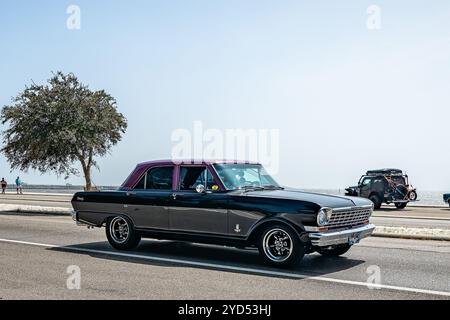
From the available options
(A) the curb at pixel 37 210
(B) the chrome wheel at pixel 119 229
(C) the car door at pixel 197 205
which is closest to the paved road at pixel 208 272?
(B) the chrome wheel at pixel 119 229

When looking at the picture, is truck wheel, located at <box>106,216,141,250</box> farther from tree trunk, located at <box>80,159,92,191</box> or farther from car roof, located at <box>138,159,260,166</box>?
tree trunk, located at <box>80,159,92,191</box>

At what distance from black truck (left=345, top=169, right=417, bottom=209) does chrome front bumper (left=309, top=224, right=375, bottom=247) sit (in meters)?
22.2

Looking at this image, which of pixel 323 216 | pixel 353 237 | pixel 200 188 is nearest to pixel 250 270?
pixel 323 216

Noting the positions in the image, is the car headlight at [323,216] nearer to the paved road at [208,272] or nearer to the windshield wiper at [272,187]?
the paved road at [208,272]

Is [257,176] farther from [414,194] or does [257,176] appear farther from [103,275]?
[414,194]

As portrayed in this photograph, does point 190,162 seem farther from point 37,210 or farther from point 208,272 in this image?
point 37,210

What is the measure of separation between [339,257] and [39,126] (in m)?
20.1

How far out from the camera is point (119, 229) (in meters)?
11.0

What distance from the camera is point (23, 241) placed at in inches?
492

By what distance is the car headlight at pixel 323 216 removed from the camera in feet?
27.6

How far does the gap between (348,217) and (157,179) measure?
3781 millimetres
